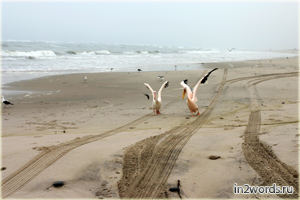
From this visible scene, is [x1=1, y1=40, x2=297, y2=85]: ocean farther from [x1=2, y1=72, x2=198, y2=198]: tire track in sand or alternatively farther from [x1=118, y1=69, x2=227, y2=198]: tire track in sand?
[x1=118, y1=69, x2=227, y2=198]: tire track in sand

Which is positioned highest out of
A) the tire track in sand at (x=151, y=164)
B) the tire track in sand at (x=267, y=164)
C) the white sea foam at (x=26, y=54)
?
the white sea foam at (x=26, y=54)

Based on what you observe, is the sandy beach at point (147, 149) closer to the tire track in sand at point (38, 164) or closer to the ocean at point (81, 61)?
the tire track in sand at point (38, 164)

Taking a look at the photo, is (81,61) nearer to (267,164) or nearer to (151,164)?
(151,164)

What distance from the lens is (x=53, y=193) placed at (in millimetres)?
3895

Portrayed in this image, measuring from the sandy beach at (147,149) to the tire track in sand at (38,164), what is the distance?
0.06ft

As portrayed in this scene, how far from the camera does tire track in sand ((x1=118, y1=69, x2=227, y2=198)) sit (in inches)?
157

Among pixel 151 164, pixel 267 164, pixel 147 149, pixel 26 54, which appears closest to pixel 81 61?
pixel 26 54

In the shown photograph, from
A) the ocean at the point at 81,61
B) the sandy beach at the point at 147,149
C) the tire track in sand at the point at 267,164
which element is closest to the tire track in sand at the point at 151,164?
the sandy beach at the point at 147,149

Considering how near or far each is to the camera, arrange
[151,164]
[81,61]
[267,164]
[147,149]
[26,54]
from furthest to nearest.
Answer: [26,54] < [81,61] < [147,149] < [151,164] < [267,164]

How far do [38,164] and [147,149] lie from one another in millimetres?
2078

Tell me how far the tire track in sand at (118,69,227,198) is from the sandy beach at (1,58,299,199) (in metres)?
0.02

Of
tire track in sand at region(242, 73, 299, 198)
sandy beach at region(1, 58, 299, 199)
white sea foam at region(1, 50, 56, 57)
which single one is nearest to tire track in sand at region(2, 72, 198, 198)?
sandy beach at region(1, 58, 299, 199)

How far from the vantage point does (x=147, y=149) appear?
543cm

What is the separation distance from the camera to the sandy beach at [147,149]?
401 centimetres
